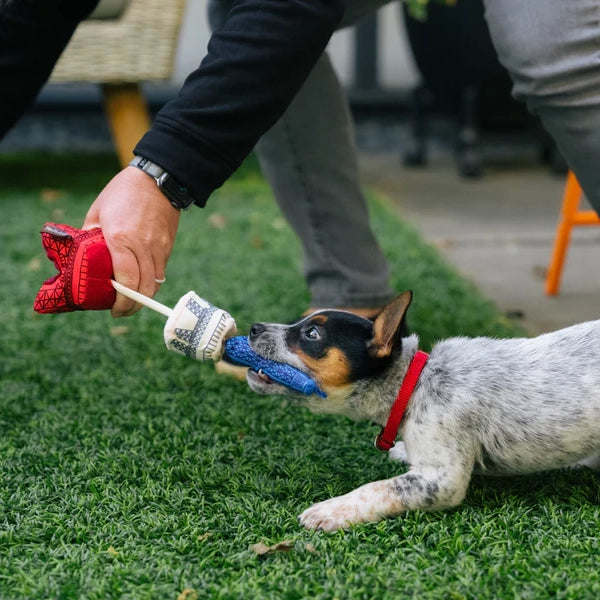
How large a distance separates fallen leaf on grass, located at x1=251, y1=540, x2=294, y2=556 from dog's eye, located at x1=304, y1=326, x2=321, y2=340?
374mm

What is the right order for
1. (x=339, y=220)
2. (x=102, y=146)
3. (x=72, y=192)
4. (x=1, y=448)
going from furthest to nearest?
(x=102, y=146)
(x=72, y=192)
(x=339, y=220)
(x=1, y=448)

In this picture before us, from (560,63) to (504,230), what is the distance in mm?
2452

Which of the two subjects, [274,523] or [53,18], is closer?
[274,523]

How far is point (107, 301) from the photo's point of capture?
1495 millimetres

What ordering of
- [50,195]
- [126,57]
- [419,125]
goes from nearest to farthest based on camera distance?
[126,57] → [50,195] → [419,125]

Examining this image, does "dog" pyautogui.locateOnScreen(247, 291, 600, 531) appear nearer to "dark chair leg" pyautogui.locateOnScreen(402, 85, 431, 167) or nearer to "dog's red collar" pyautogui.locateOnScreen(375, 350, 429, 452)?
"dog's red collar" pyautogui.locateOnScreen(375, 350, 429, 452)

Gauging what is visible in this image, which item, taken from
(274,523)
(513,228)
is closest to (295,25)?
(274,523)

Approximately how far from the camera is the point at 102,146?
21.0 ft

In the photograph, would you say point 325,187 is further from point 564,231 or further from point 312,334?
point 564,231

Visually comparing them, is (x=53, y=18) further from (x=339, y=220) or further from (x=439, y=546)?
(x=439, y=546)

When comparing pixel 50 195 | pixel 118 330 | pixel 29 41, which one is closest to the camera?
pixel 29 41

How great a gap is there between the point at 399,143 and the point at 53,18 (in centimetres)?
482

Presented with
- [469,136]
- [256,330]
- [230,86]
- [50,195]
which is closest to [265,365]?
[256,330]

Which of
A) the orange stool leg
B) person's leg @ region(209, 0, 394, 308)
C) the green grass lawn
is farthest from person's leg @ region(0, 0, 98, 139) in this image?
the orange stool leg
